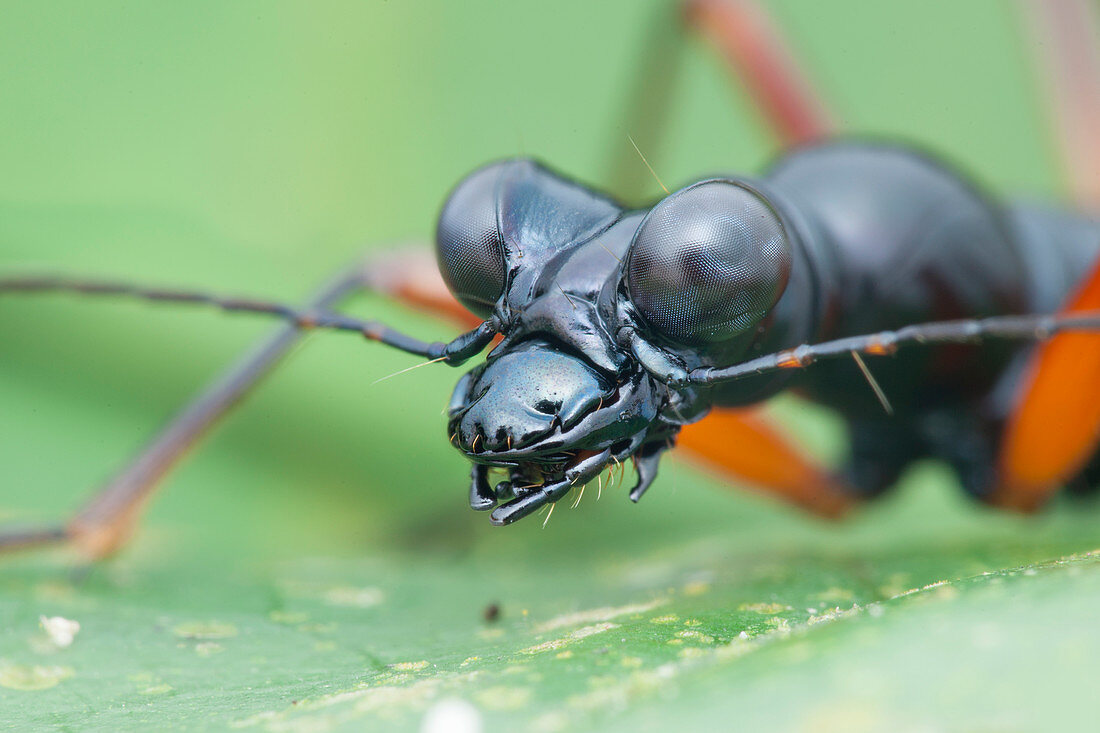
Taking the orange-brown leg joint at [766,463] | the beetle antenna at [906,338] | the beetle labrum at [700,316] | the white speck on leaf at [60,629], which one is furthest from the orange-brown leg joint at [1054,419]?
the white speck on leaf at [60,629]

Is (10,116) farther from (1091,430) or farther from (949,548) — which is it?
(1091,430)

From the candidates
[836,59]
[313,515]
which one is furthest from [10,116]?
[836,59]

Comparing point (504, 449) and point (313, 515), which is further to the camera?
point (313, 515)

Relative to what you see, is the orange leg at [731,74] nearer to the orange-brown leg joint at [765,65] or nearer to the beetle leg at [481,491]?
the orange-brown leg joint at [765,65]

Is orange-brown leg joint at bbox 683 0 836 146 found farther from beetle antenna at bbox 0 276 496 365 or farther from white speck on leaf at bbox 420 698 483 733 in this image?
white speck on leaf at bbox 420 698 483 733

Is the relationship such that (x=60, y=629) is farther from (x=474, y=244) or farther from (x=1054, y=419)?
(x=1054, y=419)

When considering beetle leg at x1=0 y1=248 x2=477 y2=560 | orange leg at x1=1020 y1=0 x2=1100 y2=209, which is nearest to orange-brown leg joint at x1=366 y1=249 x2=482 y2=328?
beetle leg at x1=0 y1=248 x2=477 y2=560
